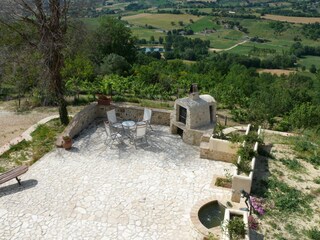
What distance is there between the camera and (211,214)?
29.0 ft

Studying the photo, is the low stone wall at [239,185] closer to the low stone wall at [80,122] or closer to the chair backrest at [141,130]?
the chair backrest at [141,130]

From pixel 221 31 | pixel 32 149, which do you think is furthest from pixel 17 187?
Result: pixel 221 31

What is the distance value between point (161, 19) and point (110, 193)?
116723 millimetres

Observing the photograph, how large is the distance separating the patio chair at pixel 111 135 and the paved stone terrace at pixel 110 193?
0.32m

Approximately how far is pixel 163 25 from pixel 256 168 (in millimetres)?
108319

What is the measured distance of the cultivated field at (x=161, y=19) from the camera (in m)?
114

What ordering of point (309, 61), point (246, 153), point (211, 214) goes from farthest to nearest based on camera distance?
1. point (309, 61)
2. point (246, 153)
3. point (211, 214)

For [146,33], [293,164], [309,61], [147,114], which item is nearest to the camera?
[293,164]

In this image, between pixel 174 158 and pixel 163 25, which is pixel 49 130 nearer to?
pixel 174 158

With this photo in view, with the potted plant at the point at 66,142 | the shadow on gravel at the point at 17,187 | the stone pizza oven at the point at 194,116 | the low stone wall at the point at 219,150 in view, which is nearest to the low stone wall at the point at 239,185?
the low stone wall at the point at 219,150

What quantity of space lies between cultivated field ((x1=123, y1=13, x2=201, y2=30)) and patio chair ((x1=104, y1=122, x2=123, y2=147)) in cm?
10277

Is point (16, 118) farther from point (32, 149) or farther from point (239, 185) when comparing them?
point (239, 185)

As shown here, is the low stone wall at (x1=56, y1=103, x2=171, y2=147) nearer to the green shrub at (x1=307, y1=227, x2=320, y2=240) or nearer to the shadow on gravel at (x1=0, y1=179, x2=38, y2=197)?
the shadow on gravel at (x1=0, y1=179, x2=38, y2=197)

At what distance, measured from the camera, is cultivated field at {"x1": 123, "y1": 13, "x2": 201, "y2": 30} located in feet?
373
